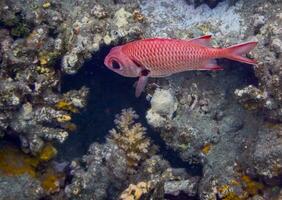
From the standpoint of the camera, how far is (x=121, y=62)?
4.66m

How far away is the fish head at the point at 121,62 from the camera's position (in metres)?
4.63

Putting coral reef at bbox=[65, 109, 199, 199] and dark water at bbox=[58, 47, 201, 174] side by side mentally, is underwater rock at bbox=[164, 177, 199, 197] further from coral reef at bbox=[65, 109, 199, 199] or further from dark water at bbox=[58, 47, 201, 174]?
dark water at bbox=[58, 47, 201, 174]

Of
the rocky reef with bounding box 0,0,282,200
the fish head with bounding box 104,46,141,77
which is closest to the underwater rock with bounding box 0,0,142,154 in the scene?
the rocky reef with bounding box 0,0,282,200

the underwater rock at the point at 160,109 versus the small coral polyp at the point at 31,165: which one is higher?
the underwater rock at the point at 160,109

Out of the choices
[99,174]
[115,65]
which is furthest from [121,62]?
[99,174]

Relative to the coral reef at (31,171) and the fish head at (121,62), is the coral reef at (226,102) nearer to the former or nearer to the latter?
the fish head at (121,62)

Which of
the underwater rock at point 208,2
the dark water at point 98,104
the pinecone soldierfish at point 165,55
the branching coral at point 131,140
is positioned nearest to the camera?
the pinecone soldierfish at point 165,55

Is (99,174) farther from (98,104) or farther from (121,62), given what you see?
(121,62)

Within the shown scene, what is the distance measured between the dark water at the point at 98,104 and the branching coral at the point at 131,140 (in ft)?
1.53

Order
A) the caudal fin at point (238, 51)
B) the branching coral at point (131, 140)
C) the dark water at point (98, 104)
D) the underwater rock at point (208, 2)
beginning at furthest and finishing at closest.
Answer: the dark water at point (98, 104), the underwater rock at point (208, 2), the branching coral at point (131, 140), the caudal fin at point (238, 51)

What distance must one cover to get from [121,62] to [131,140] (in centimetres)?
156

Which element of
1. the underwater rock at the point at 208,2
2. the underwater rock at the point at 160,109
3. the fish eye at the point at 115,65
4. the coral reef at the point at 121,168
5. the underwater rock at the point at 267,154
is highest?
the underwater rock at the point at 208,2

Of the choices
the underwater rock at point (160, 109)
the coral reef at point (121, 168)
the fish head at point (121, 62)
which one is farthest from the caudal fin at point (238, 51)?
the coral reef at point (121, 168)

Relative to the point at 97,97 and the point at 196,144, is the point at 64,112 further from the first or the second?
the point at 196,144
